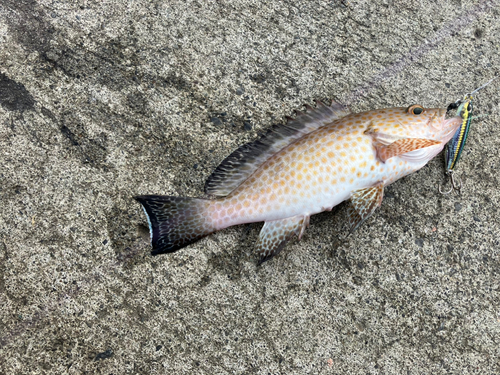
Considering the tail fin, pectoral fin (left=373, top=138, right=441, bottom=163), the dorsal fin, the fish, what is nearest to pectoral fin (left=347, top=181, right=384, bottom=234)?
the fish

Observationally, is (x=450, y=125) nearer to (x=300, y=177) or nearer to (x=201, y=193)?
(x=300, y=177)

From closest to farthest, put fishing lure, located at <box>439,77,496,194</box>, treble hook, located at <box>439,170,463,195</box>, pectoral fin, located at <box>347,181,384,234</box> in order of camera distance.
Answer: pectoral fin, located at <box>347,181,384,234</box> < fishing lure, located at <box>439,77,496,194</box> < treble hook, located at <box>439,170,463,195</box>

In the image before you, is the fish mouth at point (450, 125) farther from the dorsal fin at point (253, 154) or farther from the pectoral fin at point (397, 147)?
the dorsal fin at point (253, 154)

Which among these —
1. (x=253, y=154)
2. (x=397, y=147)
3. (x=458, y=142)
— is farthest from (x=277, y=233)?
(x=458, y=142)

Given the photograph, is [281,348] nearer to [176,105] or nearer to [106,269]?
[106,269]

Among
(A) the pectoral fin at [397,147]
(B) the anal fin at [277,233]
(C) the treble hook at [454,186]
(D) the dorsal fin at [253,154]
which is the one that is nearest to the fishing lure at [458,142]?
(C) the treble hook at [454,186]

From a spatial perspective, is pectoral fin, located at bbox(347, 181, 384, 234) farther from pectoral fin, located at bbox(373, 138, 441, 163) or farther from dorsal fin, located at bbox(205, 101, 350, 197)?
dorsal fin, located at bbox(205, 101, 350, 197)

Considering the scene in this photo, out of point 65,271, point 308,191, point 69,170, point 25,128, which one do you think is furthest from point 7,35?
point 308,191
